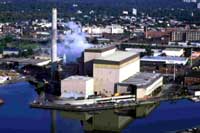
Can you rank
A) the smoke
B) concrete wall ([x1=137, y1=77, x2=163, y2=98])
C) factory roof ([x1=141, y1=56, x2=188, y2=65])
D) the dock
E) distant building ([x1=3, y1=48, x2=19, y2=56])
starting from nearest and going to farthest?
the dock → concrete wall ([x1=137, y1=77, x2=163, y2=98]) → factory roof ([x1=141, y1=56, x2=188, y2=65]) → the smoke → distant building ([x1=3, y1=48, x2=19, y2=56])

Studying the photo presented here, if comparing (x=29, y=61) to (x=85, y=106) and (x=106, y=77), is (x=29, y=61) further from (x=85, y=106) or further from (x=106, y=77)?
(x=85, y=106)

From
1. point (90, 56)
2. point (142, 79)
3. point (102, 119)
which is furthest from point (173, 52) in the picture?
point (102, 119)

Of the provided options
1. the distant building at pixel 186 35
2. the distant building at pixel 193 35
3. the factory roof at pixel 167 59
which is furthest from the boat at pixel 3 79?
the distant building at pixel 193 35

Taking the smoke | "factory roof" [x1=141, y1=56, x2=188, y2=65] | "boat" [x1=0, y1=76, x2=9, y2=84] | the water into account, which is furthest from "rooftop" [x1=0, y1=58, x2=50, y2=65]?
the water

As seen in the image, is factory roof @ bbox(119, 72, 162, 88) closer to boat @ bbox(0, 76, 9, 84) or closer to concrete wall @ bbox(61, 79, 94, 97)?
concrete wall @ bbox(61, 79, 94, 97)

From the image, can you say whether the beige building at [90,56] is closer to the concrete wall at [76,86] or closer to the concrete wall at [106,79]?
the concrete wall at [106,79]

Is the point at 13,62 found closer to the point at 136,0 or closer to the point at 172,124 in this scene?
the point at 172,124

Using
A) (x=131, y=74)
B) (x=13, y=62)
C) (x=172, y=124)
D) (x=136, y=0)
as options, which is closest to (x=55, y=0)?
(x=136, y=0)
